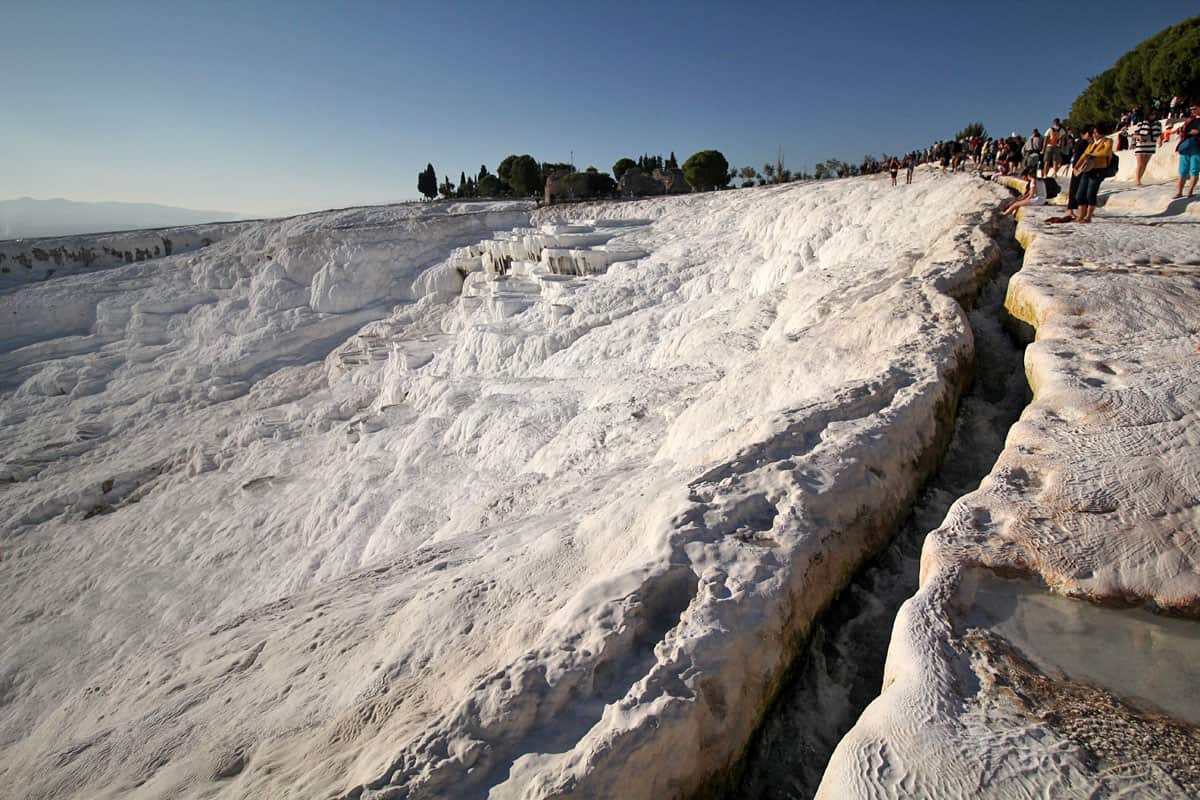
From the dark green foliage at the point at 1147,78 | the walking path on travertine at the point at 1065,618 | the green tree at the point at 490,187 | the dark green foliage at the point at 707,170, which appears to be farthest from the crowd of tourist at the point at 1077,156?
the green tree at the point at 490,187

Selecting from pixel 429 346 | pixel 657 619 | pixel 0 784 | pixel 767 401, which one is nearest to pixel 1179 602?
pixel 657 619

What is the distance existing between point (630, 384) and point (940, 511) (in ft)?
19.6

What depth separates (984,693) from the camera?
1681 mm

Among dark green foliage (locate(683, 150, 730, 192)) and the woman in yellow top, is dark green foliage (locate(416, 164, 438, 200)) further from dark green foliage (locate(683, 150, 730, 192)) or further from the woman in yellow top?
the woman in yellow top

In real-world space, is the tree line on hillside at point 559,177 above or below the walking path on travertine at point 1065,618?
above

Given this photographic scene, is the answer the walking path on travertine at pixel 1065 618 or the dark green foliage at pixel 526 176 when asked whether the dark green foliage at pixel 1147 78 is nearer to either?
the walking path on travertine at pixel 1065 618

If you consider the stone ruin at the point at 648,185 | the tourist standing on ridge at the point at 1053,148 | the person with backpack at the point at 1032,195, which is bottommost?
the person with backpack at the point at 1032,195

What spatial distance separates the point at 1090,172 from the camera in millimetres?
6449

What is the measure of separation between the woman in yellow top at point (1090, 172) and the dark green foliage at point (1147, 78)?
19.0 metres

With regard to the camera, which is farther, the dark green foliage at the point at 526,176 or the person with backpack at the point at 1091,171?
the dark green foliage at the point at 526,176

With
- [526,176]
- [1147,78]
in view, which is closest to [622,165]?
[526,176]

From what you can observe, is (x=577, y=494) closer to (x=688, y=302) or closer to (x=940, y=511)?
(x=940, y=511)

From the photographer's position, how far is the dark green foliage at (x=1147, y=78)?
767 inches

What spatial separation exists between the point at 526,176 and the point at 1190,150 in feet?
131
